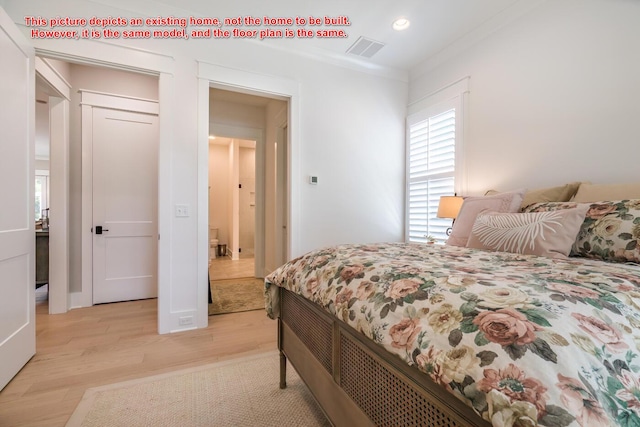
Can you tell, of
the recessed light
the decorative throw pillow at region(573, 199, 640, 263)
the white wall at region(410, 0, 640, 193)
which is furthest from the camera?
the recessed light

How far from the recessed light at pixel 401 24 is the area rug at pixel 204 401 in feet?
10.5

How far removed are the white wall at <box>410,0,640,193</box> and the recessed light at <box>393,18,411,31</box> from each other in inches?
29.8

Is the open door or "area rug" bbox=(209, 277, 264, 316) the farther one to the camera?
"area rug" bbox=(209, 277, 264, 316)

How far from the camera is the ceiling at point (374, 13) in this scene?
2.50 meters

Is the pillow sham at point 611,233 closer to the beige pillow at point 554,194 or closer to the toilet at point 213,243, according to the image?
the beige pillow at point 554,194

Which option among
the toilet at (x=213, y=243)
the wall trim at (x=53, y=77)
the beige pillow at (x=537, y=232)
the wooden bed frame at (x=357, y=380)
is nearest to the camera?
the wooden bed frame at (x=357, y=380)

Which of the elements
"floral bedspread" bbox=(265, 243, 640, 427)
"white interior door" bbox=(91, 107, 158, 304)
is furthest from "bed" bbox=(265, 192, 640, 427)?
"white interior door" bbox=(91, 107, 158, 304)

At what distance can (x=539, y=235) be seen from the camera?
1453 millimetres

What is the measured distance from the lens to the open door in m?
1.73

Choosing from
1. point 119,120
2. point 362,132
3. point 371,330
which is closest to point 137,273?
point 119,120

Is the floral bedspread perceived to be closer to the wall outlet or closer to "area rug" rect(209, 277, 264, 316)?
the wall outlet

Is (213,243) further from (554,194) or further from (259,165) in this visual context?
(554,194)

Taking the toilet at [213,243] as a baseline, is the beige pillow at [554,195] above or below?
above

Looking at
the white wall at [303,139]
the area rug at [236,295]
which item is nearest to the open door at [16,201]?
the white wall at [303,139]
